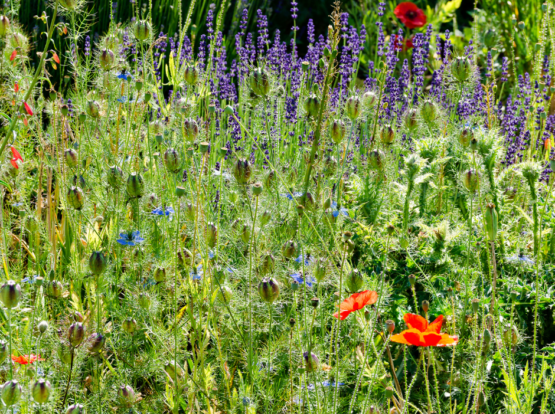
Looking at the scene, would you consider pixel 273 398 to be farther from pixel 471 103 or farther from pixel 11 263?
pixel 471 103

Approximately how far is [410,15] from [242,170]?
3.82 meters

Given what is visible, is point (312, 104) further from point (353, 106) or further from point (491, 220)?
point (491, 220)

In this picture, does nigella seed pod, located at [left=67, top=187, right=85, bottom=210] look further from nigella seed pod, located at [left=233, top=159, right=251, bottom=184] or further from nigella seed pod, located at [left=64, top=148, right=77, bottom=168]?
nigella seed pod, located at [left=233, top=159, right=251, bottom=184]

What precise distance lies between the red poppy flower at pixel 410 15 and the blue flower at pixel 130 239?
363 cm

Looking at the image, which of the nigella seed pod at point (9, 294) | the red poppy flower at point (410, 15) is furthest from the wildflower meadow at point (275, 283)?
the red poppy flower at point (410, 15)

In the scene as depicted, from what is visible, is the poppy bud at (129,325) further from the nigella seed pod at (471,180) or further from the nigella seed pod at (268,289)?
the nigella seed pod at (471,180)

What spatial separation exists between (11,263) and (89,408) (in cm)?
96

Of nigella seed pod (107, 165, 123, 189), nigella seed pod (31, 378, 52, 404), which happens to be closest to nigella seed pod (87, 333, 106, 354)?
nigella seed pod (31, 378, 52, 404)

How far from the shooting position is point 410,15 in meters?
4.72

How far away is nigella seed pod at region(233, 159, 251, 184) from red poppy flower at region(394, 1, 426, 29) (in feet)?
12.2

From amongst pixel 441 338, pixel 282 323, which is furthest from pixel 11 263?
pixel 441 338

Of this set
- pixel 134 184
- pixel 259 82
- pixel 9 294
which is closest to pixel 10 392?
pixel 9 294

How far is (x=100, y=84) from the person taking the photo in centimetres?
200

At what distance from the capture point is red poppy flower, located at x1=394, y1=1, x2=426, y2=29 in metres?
4.67
